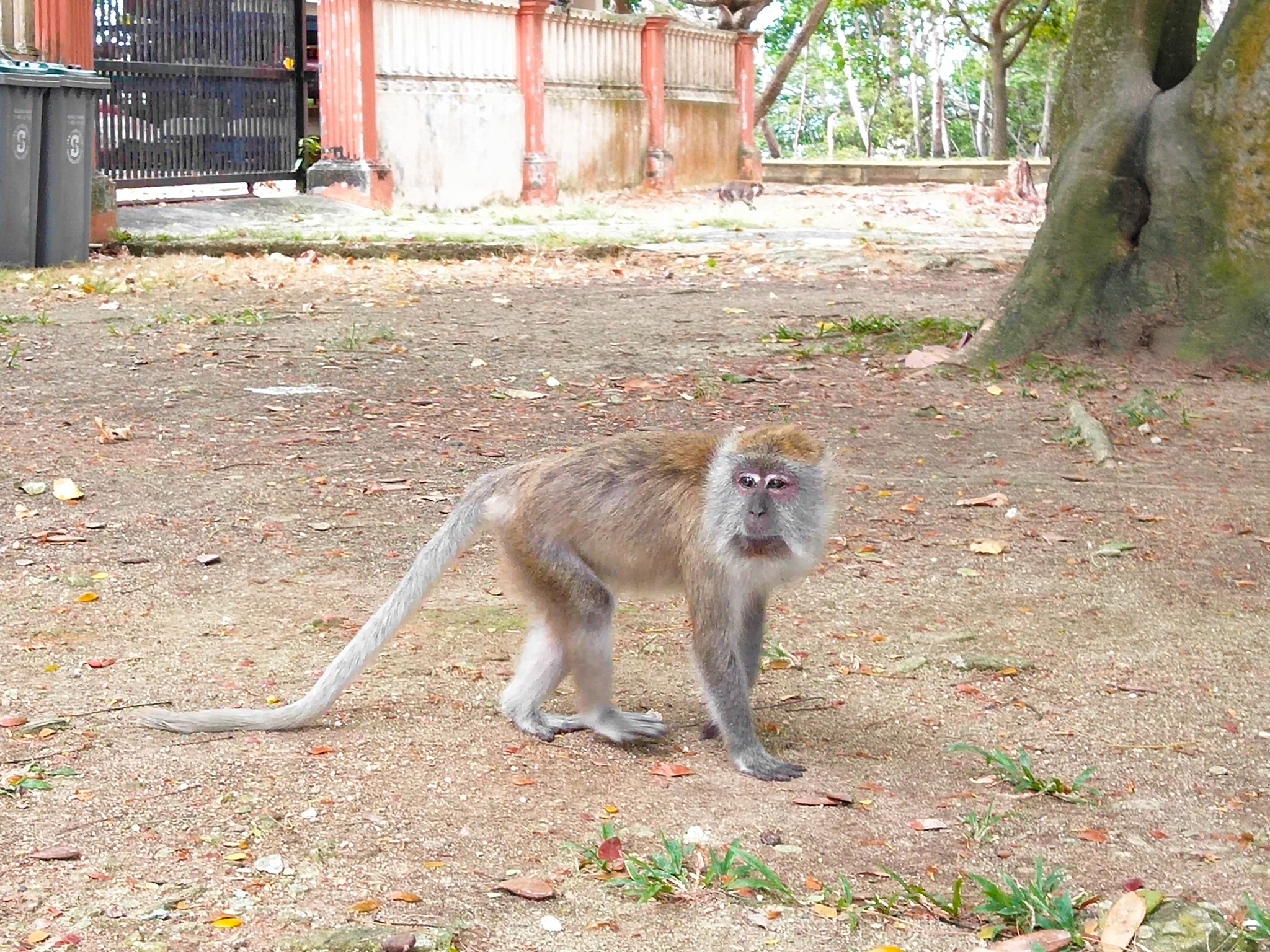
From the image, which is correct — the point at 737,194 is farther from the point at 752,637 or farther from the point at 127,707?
the point at 127,707

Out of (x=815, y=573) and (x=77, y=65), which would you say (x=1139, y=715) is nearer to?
(x=815, y=573)

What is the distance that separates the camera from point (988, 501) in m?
6.33

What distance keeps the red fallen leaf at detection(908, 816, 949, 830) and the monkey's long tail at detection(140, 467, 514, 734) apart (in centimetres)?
133

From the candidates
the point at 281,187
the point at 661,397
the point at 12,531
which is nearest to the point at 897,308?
the point at 661,397

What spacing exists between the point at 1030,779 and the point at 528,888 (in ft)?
4.23

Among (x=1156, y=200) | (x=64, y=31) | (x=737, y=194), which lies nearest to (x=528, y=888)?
(x=1156, y=200)

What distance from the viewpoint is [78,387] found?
27.1 feet

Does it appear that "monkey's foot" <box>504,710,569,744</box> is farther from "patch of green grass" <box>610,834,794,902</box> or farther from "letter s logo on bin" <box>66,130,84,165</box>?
Answer: "letter s logo on bin" <box>66,130,84,165</box>

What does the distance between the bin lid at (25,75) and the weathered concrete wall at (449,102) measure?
18.4 ft

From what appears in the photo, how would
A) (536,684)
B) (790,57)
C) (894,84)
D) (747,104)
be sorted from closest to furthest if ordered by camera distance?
(536,684), (747,104), (790,57), (894,84)

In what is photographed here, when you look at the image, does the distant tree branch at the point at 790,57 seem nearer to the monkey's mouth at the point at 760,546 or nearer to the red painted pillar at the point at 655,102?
the red painted pillar at the point at 655,102

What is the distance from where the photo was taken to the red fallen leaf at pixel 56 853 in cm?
328

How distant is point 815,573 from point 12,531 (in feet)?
9.48

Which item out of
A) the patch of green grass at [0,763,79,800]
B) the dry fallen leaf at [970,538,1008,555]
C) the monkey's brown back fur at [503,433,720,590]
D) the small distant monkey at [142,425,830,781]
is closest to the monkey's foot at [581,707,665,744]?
the small distant monkey at [142,425,830,781]
